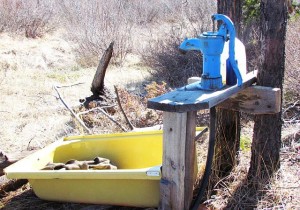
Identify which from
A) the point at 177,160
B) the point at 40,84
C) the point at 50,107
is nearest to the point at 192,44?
the point at 177,160

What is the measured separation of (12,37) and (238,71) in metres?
8.22

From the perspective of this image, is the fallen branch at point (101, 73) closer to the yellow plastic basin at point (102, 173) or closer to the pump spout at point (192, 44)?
the yellow plastic basin at point (102, 173)

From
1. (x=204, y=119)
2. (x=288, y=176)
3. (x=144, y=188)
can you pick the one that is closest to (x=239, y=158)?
(x=288, y=176)

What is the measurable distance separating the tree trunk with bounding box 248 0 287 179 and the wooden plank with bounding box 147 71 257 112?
0.35m

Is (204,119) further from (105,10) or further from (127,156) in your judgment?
(105,10)

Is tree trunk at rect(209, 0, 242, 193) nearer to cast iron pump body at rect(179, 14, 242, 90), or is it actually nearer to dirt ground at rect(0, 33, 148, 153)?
cast iron pump body at rect(179, 14, 242, 90)

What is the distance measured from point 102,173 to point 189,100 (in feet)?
2.62

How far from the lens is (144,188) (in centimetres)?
278

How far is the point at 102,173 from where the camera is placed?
2742 millimetres

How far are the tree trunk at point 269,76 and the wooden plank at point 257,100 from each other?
11cm

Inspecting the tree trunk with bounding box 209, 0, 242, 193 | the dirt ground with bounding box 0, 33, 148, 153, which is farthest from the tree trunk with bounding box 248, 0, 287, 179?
the dirt ground with bounding box 0, 33, 148, 153

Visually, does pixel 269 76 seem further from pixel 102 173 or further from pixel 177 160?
pixel 102 173

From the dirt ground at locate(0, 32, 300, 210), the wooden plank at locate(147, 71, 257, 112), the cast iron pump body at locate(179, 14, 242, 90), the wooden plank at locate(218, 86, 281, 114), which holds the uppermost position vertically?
the cast iron pump body at locate(179, 14, 242, 90)

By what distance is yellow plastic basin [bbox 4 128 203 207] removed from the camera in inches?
109
